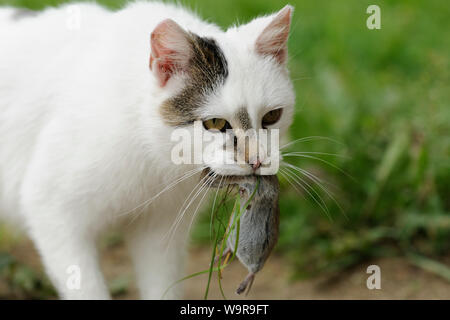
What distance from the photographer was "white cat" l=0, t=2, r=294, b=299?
2570 millimetres

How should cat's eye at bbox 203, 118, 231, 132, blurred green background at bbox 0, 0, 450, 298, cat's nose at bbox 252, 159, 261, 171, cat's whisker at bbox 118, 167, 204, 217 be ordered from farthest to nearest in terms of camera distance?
1. blurred green background at bbox 0, 0, 450, 298
2. cat's whisker at bbox 118, 167, 204, 217
3. cat's eye at bbox 203, 118, 231, 132
4. cat's nose at bbox 252, 159, 261, 171

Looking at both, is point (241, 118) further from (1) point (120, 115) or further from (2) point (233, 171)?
(1) point (120, 115)

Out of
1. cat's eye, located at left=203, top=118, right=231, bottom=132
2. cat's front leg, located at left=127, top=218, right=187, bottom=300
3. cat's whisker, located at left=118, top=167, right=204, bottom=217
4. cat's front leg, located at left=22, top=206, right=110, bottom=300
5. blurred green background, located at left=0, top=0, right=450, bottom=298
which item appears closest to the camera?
cat's eye, located at left=203, top=118, right=231, bottom=132

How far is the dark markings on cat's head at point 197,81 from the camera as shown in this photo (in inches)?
101

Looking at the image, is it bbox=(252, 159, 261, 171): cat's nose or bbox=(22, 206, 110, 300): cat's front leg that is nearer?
bbox=(252, 159, 261, 171): cat's nose

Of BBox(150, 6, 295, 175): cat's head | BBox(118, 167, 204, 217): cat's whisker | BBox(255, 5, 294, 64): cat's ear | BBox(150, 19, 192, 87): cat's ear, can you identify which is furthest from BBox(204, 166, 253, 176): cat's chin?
BBox(255, 5, 294, 64): cat's ear

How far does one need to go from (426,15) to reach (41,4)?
3831 millimetres

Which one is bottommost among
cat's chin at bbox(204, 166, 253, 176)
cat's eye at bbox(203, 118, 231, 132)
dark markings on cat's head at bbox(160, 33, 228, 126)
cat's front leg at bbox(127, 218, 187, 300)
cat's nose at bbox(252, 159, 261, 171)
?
cat's front leg at bbox(127, 218, 187, 300)

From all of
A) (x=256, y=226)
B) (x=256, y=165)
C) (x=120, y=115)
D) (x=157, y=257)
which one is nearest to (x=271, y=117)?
(x=256, y=165)

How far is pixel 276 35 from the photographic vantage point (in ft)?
8.84

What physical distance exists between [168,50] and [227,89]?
30 cm

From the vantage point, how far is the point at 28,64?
10.3 ft

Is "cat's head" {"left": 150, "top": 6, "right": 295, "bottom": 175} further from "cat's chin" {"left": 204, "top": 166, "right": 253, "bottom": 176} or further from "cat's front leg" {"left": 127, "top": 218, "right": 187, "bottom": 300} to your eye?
"cat's front leg" {"left": 127, "top": 218, "right": 187, "bottom": 300}
